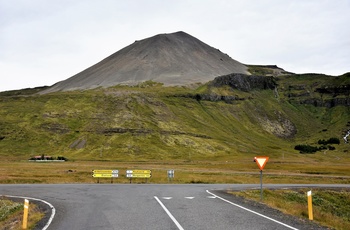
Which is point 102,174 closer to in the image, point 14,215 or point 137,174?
point 137,174

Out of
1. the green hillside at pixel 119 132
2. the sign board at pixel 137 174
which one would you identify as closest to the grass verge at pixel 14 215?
the sign board at pixel 137 174

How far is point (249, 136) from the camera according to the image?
7515 inches

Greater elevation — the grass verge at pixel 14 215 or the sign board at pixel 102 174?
the grass verge at pixel 14 215

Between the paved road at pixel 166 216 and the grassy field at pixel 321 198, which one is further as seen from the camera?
the grassy field at pixel 321 198

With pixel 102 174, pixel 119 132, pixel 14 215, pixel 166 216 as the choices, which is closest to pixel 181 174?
pixel 102 174

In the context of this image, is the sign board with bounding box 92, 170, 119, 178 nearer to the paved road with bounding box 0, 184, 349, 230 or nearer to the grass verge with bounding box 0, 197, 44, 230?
the grass verge with bounding box 0, 197, 44, 230

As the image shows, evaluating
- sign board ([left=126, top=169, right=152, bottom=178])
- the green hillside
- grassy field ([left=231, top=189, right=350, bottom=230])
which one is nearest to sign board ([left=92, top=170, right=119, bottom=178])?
sign board ([left=126, top=169, right=152, bottom=178])

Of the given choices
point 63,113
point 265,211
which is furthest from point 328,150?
point 265,211

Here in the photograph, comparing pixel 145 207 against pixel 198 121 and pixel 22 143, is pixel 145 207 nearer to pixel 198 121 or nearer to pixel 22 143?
pixel 22 143

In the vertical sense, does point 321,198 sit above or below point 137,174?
below

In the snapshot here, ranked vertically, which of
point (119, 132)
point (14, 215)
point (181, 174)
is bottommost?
point (181, 174)

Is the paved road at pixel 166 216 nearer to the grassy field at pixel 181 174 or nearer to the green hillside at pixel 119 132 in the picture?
the grassy field at pixel 181 174

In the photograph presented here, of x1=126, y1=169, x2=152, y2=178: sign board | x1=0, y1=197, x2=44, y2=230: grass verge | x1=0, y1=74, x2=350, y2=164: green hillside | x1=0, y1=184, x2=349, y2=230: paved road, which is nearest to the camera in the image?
x1=0, y1=184, x2=349, y2=230: paved road

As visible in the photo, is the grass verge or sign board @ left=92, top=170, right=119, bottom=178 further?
sign board @ left=92, top=170, right=119, bottom=178
